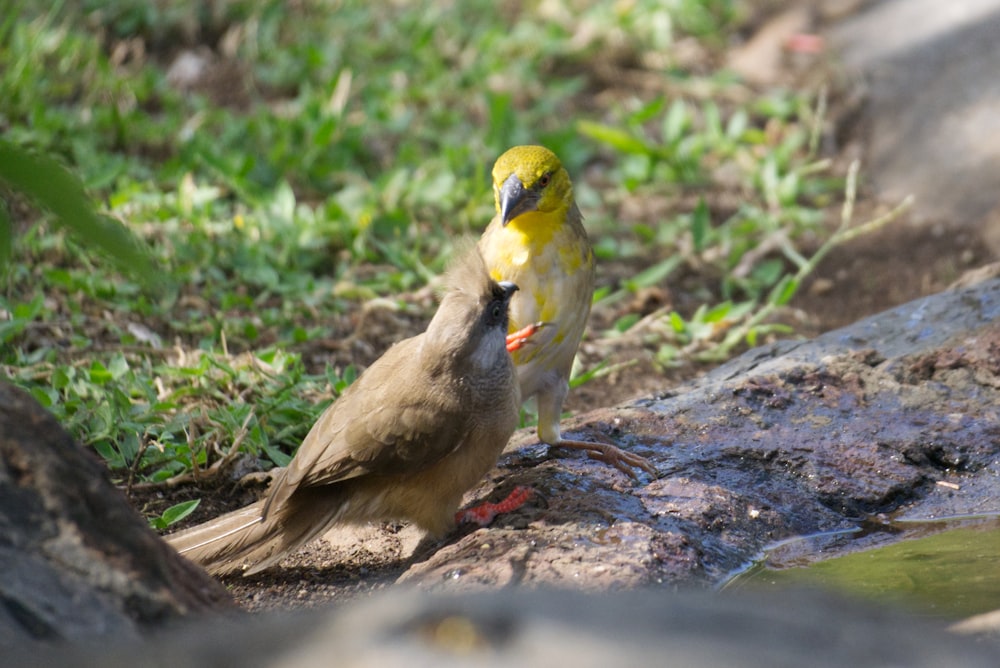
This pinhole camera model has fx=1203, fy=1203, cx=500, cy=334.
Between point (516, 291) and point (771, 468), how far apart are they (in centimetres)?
107

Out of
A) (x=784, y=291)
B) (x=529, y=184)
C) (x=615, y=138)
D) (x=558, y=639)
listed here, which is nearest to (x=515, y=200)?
(x=529, y=184)

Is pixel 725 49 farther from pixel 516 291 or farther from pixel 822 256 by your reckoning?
pixel 516 291

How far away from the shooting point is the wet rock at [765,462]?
3482mm

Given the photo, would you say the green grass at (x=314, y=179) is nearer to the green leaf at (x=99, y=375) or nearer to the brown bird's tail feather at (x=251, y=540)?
the green leaf at (x=99, y=375)

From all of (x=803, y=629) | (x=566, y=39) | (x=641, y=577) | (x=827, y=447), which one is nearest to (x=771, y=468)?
(x=827, y=447)

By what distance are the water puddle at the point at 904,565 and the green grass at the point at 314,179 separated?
1.99 meters

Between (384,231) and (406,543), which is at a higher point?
(384,231)

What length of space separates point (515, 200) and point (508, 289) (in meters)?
0.61

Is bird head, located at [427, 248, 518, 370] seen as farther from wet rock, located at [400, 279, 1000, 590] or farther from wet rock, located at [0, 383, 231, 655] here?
wet rock, located at [0, 383, 231, 655]

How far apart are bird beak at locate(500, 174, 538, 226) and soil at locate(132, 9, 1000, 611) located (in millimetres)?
850

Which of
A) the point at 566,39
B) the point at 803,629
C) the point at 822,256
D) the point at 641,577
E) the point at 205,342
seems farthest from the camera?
the point at 566,39

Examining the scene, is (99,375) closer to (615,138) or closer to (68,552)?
(68,552)

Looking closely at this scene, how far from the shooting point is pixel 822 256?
726 cm

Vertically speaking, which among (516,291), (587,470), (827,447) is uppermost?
(516,291)
